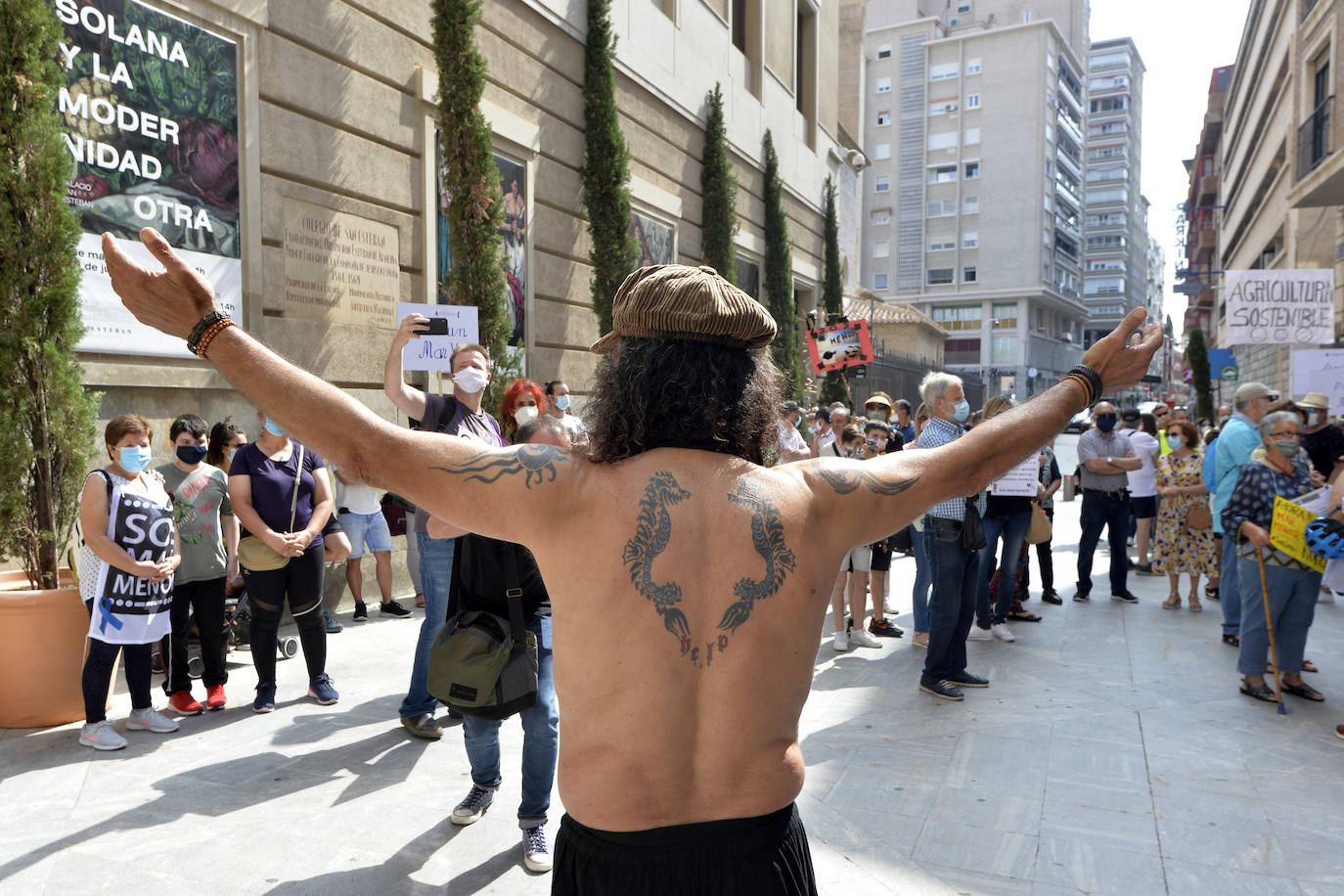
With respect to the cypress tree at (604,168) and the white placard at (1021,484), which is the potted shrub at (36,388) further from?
the cypress tree at (604,168)

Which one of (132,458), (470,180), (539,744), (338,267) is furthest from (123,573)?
(470,180)

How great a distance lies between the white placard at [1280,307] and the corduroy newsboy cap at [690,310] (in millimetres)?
11390

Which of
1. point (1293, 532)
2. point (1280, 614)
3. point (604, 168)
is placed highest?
point (604, 168)

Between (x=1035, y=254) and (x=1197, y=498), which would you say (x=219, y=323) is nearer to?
(x=1197, y=498)

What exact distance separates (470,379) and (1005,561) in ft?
15.6

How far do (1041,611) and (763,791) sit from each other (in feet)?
25.4

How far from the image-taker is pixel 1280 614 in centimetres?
582

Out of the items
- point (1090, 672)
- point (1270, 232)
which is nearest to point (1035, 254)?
point (1270, 232)

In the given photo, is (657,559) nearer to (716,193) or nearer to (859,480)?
(859,480)

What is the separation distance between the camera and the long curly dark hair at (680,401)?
5.50 ft

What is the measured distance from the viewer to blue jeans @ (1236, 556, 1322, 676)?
18.8ft

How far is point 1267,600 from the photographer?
19.0ft

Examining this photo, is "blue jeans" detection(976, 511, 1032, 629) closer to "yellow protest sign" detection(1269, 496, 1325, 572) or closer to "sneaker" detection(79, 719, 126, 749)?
"yellow protest sign" detection(1269, 496, 1325, 572)

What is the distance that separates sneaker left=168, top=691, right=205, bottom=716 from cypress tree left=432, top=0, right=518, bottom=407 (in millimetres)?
4642
